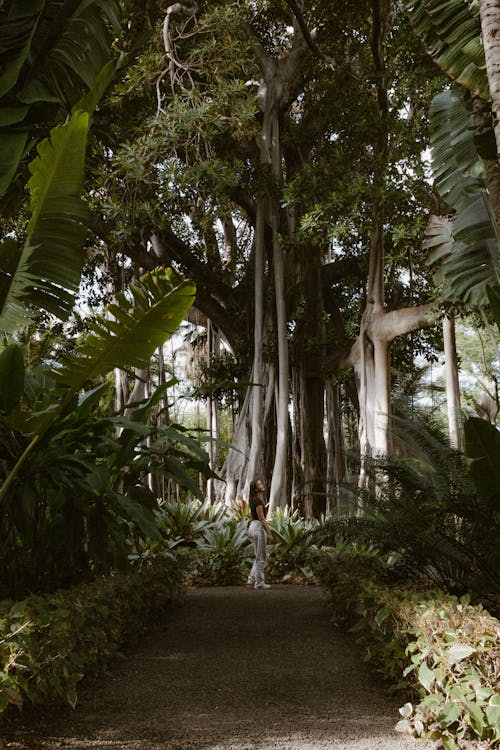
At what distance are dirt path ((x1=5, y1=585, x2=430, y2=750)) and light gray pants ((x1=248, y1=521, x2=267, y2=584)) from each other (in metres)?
2.47

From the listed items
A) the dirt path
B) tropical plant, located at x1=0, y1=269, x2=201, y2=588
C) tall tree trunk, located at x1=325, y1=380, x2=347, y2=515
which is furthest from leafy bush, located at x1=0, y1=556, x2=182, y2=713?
tall tree trunk, located at x1=325, y1=380, x2=347, y2=515

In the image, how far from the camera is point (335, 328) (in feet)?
44.8

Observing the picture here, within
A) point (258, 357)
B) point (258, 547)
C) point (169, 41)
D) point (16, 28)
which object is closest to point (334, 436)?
point (258, 357)

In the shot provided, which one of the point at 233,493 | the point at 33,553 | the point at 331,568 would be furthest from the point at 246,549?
the point at 33,553

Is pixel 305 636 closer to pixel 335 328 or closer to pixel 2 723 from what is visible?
pixel 2 723

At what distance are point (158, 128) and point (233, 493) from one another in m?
6.16

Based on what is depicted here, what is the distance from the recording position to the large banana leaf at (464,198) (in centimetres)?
639

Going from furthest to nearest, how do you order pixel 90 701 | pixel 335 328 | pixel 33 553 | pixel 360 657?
1. pixel 335 328
2. pixel 360 657
3. pixel 33 553
4. pixel 90 701

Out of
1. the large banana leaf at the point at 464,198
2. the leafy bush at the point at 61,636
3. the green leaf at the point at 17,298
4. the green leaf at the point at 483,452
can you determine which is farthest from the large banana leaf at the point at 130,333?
the large banana leaf at the point at 464,198

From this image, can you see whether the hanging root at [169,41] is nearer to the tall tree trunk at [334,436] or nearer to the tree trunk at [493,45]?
the tree trunk at [493,45]

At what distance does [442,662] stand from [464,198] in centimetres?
468

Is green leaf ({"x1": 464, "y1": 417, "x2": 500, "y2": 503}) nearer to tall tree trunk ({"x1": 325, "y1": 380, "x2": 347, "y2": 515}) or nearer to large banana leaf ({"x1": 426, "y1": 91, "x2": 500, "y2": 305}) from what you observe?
large banana leaf ({"x1": 426, "y1": 91, "x2": 500, "y2": 305})

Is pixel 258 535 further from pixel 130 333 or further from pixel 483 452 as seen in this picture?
pixel 130 333

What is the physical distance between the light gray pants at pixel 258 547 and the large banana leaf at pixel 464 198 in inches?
142
